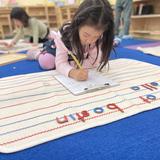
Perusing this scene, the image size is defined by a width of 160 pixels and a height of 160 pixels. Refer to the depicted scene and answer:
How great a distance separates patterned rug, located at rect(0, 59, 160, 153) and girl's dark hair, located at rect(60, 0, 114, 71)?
5.7 inches

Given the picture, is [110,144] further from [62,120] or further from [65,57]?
[65,57]

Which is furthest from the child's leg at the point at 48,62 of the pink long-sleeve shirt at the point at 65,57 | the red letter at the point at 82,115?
the red letter at the point at 82,115

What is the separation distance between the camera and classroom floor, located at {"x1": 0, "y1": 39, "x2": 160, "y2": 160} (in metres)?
0.45

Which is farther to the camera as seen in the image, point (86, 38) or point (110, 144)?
point (86, 38)

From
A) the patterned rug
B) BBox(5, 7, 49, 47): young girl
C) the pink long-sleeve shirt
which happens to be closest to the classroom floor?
the patterned rug

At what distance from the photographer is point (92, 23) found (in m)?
0.76

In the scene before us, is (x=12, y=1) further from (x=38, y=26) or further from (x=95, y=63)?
(x=95, y=63)

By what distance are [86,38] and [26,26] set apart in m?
1.33

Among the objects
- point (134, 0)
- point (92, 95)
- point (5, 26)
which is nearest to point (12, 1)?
point (5, 26)

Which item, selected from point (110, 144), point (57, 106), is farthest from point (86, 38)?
point (110, 144)

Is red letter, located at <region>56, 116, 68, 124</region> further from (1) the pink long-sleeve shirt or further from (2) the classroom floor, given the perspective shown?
(1) the pink long-sleeve shirt

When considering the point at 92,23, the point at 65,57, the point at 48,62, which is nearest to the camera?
the point at 92,23

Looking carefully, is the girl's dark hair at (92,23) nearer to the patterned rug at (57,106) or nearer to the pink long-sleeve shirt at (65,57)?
the pink long-sleeve shirt at (65,57)

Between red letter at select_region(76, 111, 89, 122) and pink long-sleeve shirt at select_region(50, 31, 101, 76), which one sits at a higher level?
pink long-sleeve shirt at select_region(50, 31, 101, 76)
